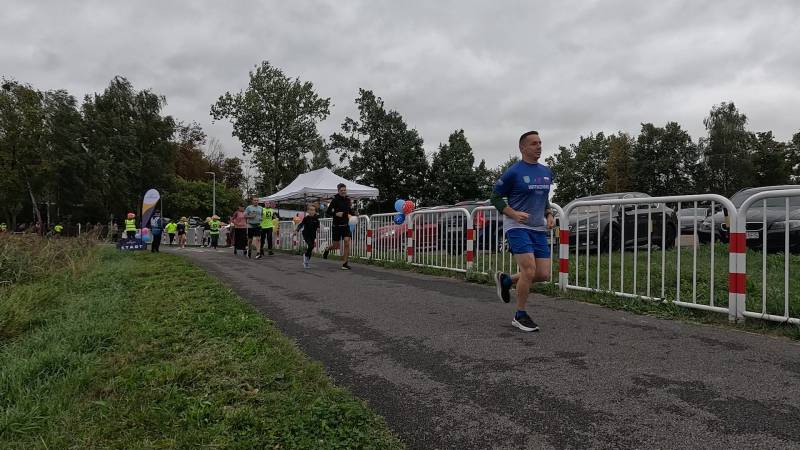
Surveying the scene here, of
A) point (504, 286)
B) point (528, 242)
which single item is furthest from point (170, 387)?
point (504, 286)

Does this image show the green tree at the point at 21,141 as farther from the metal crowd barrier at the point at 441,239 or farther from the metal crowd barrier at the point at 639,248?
the metal crowd barrier at the point at 639,248

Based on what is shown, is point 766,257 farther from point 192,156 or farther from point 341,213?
point 192,156

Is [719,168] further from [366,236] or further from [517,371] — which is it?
[517,371]

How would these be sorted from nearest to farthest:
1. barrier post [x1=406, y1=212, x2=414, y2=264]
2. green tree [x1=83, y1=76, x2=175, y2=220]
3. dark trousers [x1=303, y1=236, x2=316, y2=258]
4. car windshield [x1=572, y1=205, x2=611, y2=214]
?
car windshield [x1=572, y1=205, x2=611, y2=214] → barrier post [x1=406, y1=212, x2=414, y2=264] → dark trousers [x1=303, y1=236, x2=316, y2=258] → green tree [x1=83, y1=76, x2=175, y2=220]

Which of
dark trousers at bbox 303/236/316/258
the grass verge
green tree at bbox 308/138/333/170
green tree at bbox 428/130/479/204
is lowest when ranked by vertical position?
the grass verge

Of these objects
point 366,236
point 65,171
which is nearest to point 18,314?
point 366,236

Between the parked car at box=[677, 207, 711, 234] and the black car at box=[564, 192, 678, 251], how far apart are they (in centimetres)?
10

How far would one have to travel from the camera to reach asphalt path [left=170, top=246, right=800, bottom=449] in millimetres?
2383

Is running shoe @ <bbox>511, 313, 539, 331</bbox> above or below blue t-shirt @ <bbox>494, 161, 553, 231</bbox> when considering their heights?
below

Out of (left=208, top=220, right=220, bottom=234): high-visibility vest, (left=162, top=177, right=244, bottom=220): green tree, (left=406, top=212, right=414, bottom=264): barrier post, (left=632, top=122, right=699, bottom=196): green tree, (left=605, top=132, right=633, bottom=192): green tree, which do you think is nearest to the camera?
(left=406, top=212, right=414, bottom=264): barrier post

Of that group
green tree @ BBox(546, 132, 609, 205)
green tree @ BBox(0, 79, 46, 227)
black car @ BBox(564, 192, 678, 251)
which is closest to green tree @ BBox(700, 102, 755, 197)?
green tree @ BBox(546, 132, 609, 205)

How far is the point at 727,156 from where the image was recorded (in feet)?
178

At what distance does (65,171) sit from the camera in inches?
1596

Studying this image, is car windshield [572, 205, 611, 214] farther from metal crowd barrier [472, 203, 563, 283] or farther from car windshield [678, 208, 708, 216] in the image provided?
metal crowd barrier [472, 203, 563, 283]
